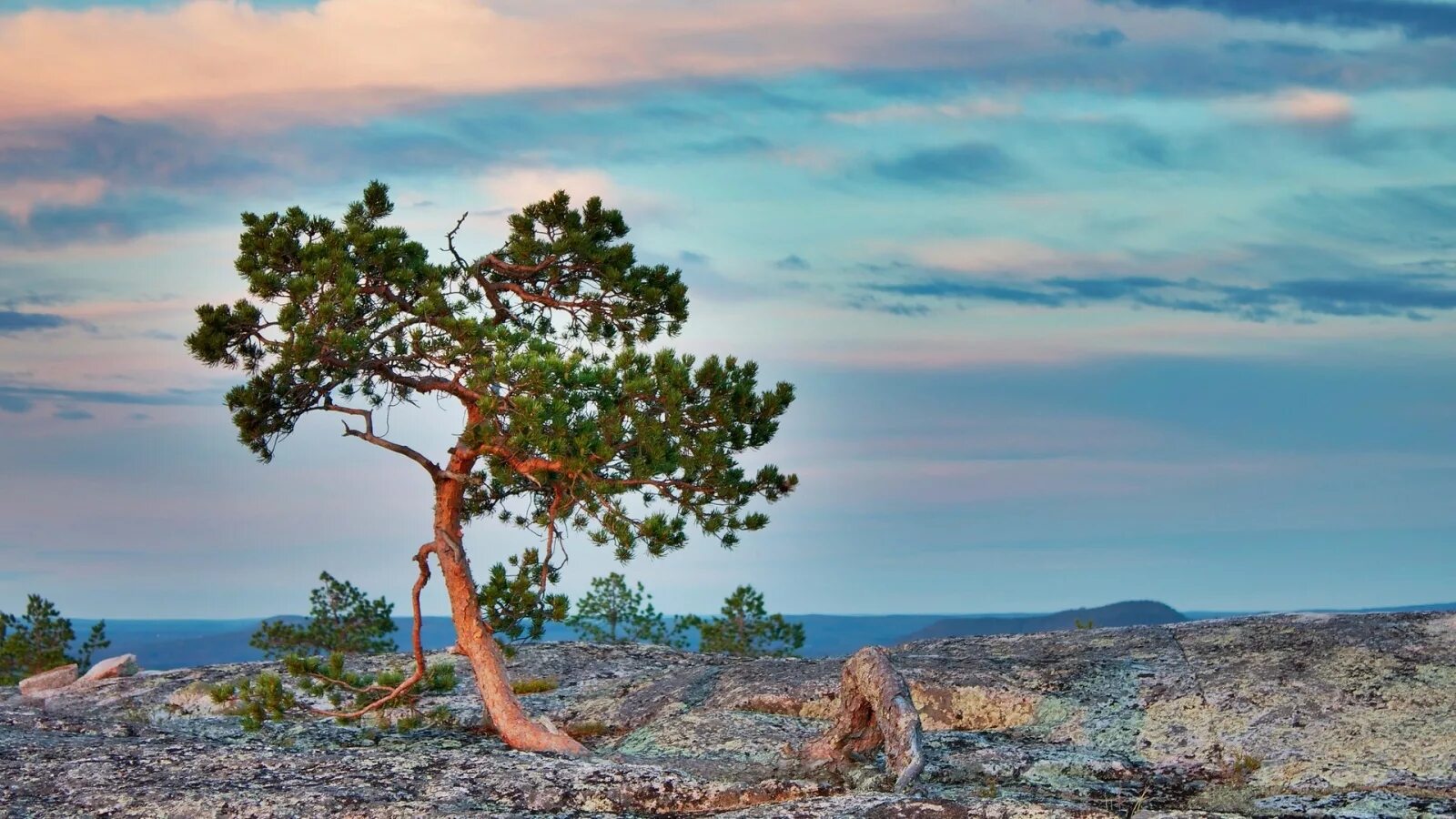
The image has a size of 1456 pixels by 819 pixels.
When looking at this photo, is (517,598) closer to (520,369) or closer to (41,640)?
(520,369)

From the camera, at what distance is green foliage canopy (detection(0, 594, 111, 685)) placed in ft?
165

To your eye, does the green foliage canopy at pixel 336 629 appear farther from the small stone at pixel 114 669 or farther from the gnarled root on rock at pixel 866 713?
the gnarled root on rock at pixel 866 713

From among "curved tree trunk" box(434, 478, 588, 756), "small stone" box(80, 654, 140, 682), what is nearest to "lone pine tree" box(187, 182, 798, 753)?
"curved tree trunk" box(434, 478, 588, 756)

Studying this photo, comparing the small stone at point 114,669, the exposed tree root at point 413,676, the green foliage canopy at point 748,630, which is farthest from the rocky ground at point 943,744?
the green foliage canopy at point 748,630

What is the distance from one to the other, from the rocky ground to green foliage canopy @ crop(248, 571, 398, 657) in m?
23.6

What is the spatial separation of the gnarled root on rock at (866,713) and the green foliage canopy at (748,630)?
29.7 m

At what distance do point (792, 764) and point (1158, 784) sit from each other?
514 centimetres

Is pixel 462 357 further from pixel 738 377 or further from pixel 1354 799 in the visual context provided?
pixel 1354 799

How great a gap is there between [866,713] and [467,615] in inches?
283

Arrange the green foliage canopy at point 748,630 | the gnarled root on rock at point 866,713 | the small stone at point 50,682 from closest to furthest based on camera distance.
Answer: the gnarled root on rock at point 866,713
the small stone at point 50,682
the green foliage canopy at point 748,630

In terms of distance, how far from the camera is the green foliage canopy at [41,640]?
50219mm

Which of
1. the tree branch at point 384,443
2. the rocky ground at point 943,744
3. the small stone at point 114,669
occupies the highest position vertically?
the tree branch at point 384,443

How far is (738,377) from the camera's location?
2208cm

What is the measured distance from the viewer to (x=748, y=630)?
50.6 meters
